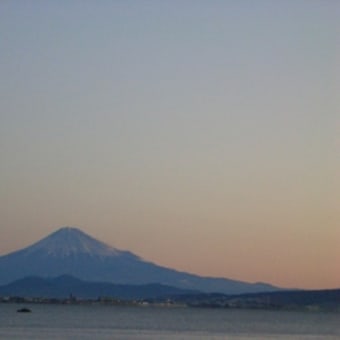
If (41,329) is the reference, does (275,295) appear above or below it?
above

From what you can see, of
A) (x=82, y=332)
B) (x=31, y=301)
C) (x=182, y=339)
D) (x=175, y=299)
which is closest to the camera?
(x=182, y=339)

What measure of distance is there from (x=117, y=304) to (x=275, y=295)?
21986 millimetres

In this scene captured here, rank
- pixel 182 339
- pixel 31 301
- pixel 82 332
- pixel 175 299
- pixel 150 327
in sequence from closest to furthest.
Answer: pixel 182 339 → pixel 82 332 → pixel 150 327 → pixel 31 301 → pixel 175 299

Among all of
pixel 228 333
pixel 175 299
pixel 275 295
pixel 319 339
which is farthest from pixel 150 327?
pixel 175 299

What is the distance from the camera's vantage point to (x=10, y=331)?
2874 inches

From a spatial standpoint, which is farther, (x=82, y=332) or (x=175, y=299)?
(x=175, y=299)

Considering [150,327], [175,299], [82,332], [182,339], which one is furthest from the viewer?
[175,299]

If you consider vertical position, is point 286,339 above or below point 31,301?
below

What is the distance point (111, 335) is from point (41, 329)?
781cm

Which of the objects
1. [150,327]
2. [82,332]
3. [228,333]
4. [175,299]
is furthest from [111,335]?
[175,299]

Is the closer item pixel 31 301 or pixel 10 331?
pixel 10 331

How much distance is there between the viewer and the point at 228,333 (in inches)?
3073

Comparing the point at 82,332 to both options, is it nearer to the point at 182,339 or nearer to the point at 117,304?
the point at 182,339

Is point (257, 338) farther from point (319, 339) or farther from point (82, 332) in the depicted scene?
point (82, 332)
